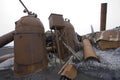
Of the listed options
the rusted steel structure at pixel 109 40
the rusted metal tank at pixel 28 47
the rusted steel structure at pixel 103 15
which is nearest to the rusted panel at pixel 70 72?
the rusted metal tank at pixel 28 47

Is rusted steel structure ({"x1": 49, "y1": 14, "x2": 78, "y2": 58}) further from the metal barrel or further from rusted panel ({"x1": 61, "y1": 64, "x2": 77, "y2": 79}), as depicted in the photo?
rusted panel ({"x1": 61, "y1": 64, "x2": 77, "y2": 79})

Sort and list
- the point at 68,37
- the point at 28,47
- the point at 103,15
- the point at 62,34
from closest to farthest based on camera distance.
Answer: the point at 28,47, the point at 62,34, the point at 68,37, the point at 103,15

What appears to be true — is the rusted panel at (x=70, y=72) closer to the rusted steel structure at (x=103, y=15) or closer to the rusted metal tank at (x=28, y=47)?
the rusted metal tank at (x=28, y=47)

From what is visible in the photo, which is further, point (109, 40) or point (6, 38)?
point (109, 40)

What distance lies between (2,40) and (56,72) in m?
3.19

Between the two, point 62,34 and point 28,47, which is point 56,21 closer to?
point 62,34

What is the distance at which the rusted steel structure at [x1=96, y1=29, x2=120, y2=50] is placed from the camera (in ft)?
29.3

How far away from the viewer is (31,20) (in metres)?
6.66

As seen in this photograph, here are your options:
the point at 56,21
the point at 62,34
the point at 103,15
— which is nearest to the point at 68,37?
the point at 62,34

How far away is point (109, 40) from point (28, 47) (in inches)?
180

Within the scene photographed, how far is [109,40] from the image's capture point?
9.10 meters

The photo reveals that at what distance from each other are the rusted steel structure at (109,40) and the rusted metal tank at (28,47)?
380 centimetres

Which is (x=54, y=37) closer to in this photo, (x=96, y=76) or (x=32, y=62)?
(x=32, y=62)

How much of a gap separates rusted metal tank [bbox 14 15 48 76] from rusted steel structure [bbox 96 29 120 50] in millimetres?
3802
